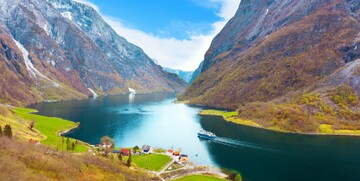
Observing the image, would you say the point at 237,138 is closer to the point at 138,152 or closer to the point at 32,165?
the point at 138,152

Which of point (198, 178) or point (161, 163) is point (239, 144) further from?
point (198, 178)

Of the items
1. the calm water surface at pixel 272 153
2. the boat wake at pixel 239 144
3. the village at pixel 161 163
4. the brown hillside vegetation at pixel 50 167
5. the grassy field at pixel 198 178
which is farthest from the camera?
the boat wake at pixel 239 144

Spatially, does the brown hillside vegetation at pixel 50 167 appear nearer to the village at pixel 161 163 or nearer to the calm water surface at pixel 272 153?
the village at pixel 161 163

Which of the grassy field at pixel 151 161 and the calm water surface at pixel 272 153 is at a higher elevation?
the calm water surface at pixel 272 153

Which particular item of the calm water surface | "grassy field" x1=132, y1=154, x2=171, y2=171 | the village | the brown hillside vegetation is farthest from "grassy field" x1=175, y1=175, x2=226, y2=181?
the brown hillside vegetation

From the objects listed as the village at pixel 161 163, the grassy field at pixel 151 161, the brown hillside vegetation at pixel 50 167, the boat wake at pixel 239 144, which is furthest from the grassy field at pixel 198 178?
the boat wake at pixel 239 144

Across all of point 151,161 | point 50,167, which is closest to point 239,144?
point 151,161

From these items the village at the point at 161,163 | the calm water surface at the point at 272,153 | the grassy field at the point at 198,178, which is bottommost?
the grassy field at the point at 198,178
